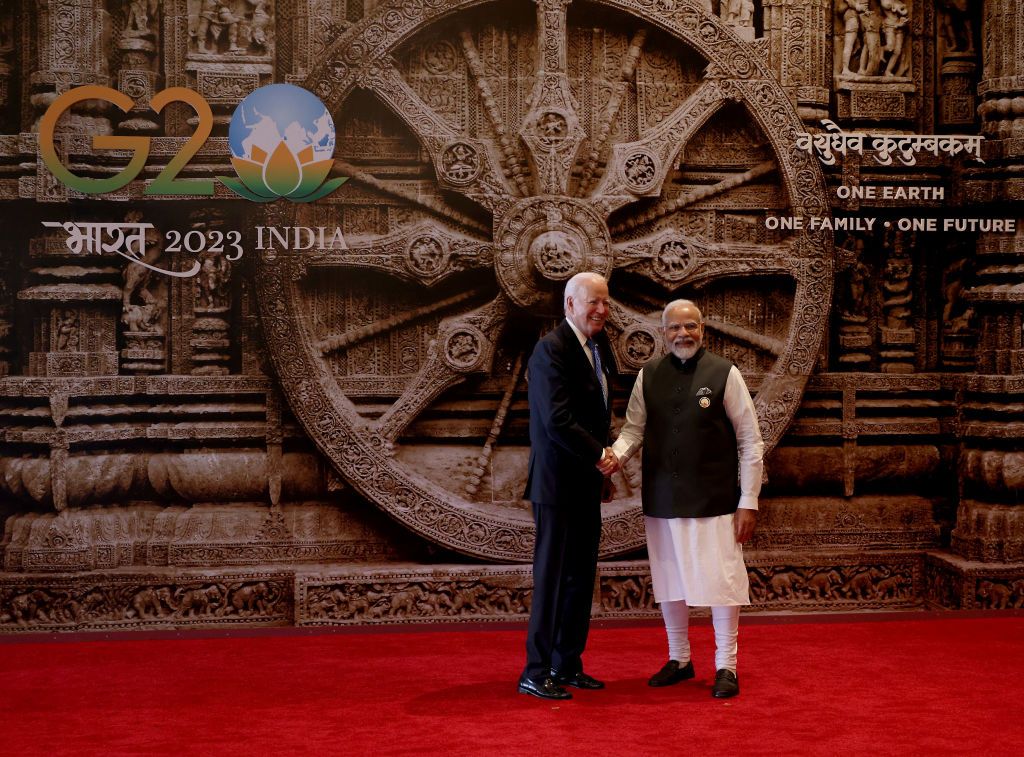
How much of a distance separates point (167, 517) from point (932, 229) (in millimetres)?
4093

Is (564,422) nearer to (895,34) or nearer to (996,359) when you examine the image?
(996,359)

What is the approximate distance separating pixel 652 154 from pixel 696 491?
7.17ft

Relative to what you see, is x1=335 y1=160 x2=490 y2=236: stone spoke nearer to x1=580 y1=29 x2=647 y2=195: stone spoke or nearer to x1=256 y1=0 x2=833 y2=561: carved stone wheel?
x1=256 y1=0 x2=833 y2=561: carved stone wheel

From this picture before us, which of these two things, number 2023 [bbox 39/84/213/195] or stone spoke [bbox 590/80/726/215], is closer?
number 2023 [bbox 39/84/213/195]

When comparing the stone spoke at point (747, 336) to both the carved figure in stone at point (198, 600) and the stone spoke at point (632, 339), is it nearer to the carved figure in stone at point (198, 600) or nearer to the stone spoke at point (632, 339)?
the stone spoke at point (632, 339)

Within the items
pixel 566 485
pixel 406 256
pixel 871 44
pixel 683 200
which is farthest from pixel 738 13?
pixel 566 485

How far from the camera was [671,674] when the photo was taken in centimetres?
472

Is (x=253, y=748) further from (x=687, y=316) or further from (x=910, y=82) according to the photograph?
(x=910, y=82)

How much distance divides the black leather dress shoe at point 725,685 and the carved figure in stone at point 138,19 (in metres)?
3.99

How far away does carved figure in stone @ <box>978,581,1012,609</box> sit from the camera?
616 centimetres

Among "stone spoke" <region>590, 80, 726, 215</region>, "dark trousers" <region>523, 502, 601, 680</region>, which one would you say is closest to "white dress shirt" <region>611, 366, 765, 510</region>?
"dark trousers" <region>523, 502, 601, 680</region>

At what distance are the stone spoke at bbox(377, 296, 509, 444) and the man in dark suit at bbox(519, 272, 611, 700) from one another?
1.40m

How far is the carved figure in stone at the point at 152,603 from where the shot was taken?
5961 mm

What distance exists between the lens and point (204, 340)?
6.11 meters
